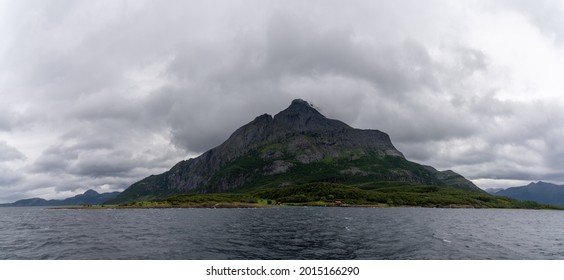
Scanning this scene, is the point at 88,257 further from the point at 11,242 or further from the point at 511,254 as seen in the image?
the point at 511,254

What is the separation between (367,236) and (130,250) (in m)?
51.3

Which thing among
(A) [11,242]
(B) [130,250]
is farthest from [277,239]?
(A) [11,242]

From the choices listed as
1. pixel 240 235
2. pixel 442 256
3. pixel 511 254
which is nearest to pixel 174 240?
pixel 240 235

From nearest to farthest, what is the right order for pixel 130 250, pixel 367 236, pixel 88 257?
1. pixel 88 257
2. pixel 130 250
3. pixel 367 236

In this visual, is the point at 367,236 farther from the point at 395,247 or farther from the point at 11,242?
the point at 11,242

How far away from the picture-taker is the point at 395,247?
63000mm

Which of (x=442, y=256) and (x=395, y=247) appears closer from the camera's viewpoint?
(x=442, y=256)

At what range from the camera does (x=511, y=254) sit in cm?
6081

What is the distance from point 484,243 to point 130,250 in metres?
73.1
